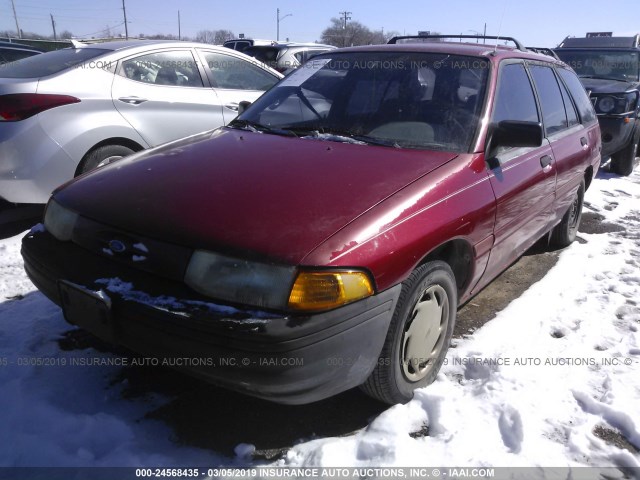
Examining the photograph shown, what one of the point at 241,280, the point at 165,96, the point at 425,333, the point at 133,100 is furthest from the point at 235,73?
the point at 241,280

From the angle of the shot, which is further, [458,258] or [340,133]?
[340,133]

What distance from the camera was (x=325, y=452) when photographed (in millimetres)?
2172

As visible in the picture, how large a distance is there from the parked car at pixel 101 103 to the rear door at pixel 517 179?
2.93 metres

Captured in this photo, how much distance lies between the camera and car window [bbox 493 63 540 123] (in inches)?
120

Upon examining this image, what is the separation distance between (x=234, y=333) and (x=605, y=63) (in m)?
9.06

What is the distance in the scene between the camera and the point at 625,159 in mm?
7754

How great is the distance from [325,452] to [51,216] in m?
1.68

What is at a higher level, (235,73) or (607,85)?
(235,73)

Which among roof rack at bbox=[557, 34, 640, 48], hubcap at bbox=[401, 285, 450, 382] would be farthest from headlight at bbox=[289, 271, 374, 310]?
roof rack at bbox=[557, 34, 640, 48]

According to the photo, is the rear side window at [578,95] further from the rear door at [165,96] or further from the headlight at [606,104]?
the rear door at [165,96]

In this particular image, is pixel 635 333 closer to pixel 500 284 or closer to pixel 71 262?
pixel 500 284

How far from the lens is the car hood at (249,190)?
1991 millimetres

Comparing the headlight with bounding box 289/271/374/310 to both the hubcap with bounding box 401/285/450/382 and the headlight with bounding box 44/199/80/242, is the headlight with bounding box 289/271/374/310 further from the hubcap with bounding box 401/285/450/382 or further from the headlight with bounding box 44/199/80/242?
the headlight with bounding box 44/199/80/242

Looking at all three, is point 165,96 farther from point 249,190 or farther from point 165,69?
point 249,190
